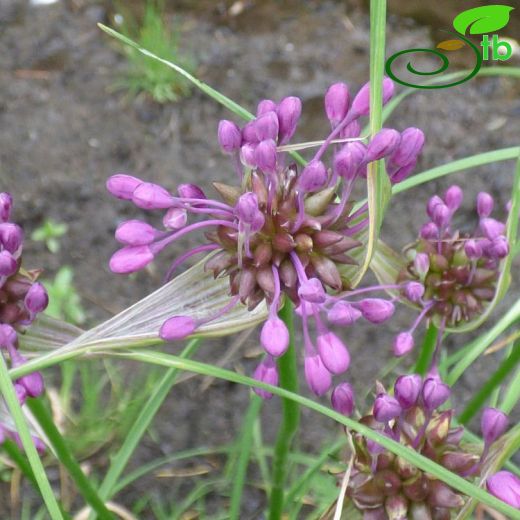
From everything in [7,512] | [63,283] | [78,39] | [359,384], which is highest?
[78,39]

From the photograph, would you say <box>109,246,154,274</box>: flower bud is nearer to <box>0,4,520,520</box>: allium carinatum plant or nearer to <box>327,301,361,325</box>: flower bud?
<box>0,4,520,520</box>: allium carinatum plant

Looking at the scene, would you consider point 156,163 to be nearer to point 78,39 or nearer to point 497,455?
point 78,39

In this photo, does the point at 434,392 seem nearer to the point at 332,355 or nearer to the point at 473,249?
the point at 332,355

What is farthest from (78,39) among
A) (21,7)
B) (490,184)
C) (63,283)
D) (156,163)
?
(490,184)

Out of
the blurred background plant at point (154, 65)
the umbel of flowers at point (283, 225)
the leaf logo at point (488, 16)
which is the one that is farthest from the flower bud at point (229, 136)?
the blurred background plant at point (154, 65)

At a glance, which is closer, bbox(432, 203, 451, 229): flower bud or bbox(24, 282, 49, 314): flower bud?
bbox(24, 282, 49, 314): flower bud

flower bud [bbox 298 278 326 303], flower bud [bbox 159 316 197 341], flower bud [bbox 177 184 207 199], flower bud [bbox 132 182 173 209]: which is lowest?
flower bud [bbox 159 316 197 341]

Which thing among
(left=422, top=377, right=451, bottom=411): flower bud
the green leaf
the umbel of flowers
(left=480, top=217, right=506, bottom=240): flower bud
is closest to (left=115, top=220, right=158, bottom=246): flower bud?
the umbel of flowers

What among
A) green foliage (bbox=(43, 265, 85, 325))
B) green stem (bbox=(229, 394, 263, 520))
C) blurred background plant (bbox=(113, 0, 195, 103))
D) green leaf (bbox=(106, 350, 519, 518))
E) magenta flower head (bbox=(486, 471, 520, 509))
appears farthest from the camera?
blurred background plant (bbox=(113, 0, 195, 103))
